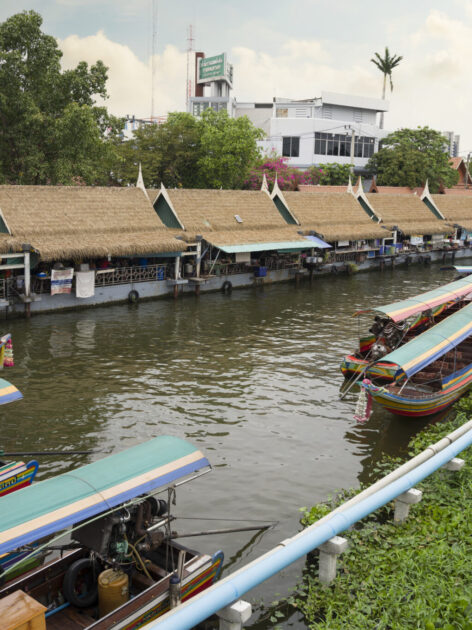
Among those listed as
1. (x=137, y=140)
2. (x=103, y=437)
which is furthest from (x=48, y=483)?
(x=137, y=140)

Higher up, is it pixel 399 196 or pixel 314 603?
pixel 399 196

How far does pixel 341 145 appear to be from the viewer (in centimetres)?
7612

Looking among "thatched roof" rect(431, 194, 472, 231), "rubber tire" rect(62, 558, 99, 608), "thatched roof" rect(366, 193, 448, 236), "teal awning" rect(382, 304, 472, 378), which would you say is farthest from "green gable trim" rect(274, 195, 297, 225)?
"rubber tire" rect(62, 558, 99, 608)

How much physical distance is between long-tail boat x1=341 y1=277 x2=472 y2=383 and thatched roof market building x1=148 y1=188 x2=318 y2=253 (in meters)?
13.5

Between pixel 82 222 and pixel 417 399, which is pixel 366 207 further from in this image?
pixel 417 399

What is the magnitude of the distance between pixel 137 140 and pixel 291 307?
28.1 meters

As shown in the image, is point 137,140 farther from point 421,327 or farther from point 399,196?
point 421,327

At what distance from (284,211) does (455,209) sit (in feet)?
81.3

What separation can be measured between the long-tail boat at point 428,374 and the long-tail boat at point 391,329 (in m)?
0.64

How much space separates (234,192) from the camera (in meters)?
39.2

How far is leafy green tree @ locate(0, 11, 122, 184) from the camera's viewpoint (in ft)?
105

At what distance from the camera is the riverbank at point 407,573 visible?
6.95 meters

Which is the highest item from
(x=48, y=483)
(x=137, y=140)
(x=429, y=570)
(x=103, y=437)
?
(x=137, y=140)

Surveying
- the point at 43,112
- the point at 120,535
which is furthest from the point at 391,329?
the point at 43,112
